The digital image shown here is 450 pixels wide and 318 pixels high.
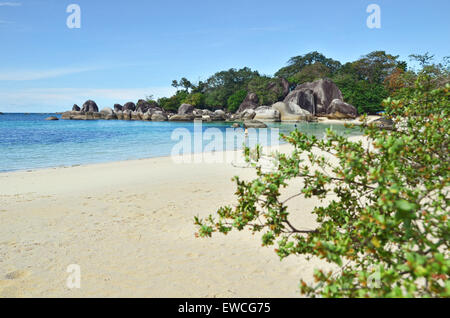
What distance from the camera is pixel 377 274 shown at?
1.72 metres

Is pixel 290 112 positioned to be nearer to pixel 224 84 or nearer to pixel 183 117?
pixel 183 117

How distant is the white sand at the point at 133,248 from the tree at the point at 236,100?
60299mm

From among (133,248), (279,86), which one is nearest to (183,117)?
(279,86)

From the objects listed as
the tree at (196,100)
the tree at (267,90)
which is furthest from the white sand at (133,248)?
the tree at (196,100)

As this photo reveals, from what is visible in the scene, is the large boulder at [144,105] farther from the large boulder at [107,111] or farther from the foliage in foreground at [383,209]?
the foliage in foreground at [383,209]

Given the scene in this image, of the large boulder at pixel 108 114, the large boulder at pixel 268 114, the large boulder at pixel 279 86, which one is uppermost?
the large boulder at pixel 279 86

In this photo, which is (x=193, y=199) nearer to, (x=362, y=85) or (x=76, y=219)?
(x=76, y=219)

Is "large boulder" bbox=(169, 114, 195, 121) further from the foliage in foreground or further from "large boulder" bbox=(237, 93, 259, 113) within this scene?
Answer: the foliage in foreground

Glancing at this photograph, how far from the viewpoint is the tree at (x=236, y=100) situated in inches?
2645

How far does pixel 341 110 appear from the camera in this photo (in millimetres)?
50156

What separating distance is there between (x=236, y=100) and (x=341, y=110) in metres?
24.7

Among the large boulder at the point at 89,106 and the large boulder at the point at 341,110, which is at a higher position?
the large boulder at the point at 89,106

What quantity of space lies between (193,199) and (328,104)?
52942mm
